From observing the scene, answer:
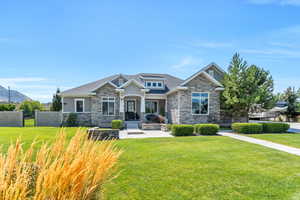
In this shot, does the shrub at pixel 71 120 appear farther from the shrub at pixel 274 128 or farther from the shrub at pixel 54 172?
the shrub at pixel 274 128

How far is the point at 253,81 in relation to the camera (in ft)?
52.9

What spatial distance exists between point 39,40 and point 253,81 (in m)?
20.8

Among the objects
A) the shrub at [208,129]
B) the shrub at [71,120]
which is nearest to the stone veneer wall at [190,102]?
the shrub at [208,129]

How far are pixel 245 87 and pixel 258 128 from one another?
448 cm

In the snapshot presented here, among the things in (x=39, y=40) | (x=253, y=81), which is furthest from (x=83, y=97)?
(x=253, y=81)

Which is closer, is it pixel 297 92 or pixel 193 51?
pixel 193 51

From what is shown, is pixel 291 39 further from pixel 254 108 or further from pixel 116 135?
pixel 116 135

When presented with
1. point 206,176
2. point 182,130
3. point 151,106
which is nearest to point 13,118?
point 151,106

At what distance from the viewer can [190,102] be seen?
1642 centimetres

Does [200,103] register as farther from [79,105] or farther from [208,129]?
[79,105]

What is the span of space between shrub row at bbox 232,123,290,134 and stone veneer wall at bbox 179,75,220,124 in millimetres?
3074

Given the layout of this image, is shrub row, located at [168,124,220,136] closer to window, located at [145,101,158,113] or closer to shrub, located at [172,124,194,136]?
shrub, located at [172,124,194,136]

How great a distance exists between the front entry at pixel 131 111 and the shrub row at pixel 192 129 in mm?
8680

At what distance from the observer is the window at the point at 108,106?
17891mm
